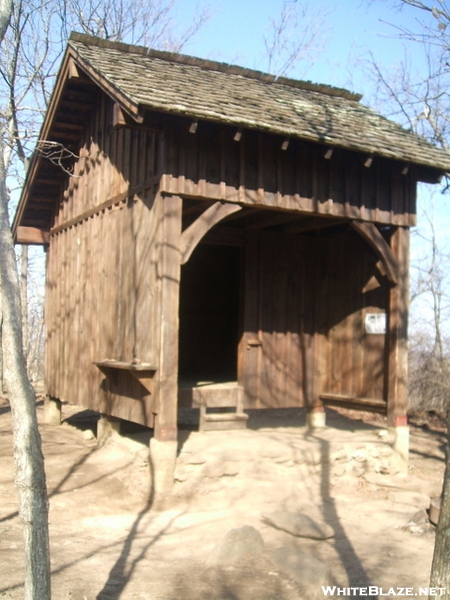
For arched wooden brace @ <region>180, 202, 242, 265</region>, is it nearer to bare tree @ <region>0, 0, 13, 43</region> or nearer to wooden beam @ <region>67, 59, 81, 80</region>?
wooden beam @ <region>67, 59, 81, 80</region>

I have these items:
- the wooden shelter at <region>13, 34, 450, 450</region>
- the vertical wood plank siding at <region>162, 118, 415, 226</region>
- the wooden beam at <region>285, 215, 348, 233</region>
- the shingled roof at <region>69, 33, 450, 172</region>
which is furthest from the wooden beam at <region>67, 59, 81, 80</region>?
the wooden beam at <region>285, 215, 348, 233</region>

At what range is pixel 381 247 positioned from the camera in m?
10.9

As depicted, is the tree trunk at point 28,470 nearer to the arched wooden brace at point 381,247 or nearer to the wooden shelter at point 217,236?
the wooden shelter at point 217,236

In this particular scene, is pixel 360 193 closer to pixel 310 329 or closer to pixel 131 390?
pixel 310 329

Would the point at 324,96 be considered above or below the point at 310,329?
above

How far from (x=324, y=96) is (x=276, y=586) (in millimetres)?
8930

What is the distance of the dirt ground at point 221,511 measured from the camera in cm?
660

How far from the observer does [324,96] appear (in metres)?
12.9

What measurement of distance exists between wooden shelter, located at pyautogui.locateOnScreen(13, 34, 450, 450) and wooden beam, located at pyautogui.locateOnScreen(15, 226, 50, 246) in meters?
0.21

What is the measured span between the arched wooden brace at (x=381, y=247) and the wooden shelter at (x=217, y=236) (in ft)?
0.07

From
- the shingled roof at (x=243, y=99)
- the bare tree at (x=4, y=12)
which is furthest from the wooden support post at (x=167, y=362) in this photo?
the bare tree at (x=4, y=12)

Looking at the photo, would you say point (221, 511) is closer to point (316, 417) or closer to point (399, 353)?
point (399, 353)

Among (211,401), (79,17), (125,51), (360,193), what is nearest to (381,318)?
(360,193)

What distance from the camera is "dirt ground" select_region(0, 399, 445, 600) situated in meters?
6.60
